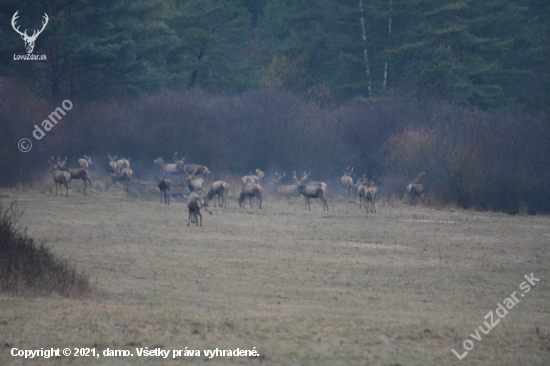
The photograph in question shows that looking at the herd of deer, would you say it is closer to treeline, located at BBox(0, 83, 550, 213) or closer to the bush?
treeline, located at BBox(0, 83, 550, 213)

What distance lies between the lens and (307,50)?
176 feet

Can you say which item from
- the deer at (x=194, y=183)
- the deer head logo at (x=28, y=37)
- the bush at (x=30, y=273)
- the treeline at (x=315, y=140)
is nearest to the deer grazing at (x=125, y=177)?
the deer at (x=194, y=183)

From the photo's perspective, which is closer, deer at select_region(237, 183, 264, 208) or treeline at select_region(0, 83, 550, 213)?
deer at select_region(237, 183, 264, 208)

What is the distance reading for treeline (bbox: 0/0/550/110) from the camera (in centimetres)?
3891

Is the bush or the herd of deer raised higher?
the herd of deer

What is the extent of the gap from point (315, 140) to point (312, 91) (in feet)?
43.2

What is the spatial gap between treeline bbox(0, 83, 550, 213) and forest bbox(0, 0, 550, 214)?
0.10 meters

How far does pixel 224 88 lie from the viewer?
5178 cm

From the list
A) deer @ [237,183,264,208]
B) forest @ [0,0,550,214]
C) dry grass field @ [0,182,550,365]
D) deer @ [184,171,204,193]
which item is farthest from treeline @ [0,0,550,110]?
dry grass field @ [0,182,550,365]

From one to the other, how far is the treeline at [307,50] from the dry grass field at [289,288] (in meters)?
17.3

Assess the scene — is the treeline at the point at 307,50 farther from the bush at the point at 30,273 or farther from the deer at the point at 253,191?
the bush at the point at 30,273

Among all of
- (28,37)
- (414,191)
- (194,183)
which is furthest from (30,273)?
(28,37)

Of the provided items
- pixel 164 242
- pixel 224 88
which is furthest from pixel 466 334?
pixel 224 88

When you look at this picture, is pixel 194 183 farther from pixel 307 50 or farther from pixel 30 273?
pixel 307 50
